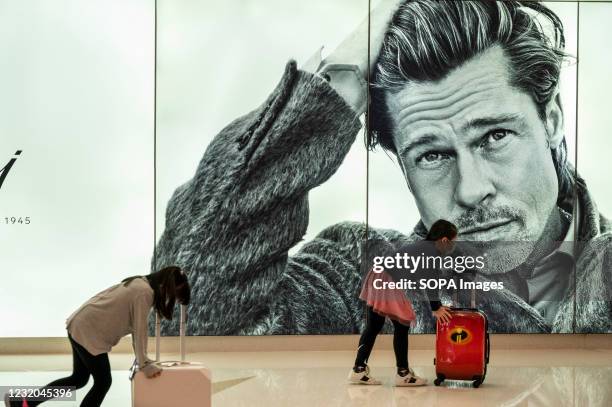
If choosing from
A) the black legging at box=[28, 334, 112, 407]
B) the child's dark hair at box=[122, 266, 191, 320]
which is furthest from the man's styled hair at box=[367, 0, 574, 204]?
the black legging at box=[28, 334, 112, 407]

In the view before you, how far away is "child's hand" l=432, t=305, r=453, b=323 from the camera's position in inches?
316

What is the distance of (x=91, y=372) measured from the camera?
19.5 ft

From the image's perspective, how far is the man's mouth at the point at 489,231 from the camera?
36.0 feet

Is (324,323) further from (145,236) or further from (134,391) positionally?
(134,391)

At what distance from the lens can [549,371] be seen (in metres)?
9.06

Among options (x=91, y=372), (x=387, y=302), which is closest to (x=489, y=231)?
(x=387, y=302)

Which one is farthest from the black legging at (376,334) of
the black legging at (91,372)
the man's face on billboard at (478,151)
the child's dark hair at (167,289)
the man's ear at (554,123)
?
the man's ear at (554,123)

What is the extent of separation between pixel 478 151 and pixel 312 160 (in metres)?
1.78

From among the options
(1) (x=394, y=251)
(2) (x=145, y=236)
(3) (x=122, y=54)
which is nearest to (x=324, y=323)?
(1) (x=394, y=251)

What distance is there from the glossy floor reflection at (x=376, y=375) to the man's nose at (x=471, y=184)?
165 centimetres

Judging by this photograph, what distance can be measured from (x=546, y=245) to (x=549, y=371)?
231 centimetres

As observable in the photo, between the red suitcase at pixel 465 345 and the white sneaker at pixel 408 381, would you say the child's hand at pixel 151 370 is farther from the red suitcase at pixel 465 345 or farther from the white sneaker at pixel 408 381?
the red suitcase at pixel 465 345

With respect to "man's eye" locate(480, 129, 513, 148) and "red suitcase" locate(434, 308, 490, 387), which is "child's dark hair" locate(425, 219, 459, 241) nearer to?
"red suitcase" locate(434, 308, 490, 387)

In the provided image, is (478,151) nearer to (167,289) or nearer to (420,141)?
(420,141)
